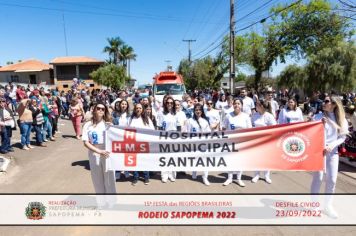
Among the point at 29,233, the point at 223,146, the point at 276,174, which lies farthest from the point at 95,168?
the point at 276,174

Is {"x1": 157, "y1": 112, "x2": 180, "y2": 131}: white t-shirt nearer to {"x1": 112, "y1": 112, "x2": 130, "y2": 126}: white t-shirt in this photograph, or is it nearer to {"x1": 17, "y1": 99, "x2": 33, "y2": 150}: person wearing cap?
{"x1": 112, "y1": 112, "x2": 130, "y2": 126}: white t-shirt

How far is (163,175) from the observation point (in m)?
7.02

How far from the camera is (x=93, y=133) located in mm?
4910

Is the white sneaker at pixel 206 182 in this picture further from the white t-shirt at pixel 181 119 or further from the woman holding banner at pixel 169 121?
the white t-shirt at pixel 181 119

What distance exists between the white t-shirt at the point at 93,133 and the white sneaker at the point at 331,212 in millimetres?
3703

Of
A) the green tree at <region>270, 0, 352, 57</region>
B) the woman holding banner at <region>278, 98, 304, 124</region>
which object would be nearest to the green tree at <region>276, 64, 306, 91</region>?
the green tree at <region>270, 0, 352, 57</region>

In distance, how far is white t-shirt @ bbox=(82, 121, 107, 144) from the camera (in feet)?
16.1

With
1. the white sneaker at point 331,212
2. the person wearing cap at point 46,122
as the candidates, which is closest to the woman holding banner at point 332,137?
the white sneaker at point 331,212

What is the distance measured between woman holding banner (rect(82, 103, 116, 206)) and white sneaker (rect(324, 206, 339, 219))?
3416 millimetres

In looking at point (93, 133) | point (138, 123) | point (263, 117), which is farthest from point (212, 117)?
point (93, 133)

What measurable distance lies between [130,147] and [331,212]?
11.0ft

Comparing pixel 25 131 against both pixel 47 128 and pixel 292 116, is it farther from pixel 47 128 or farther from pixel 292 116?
pixel 292 116

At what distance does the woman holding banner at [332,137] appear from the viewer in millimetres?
4930

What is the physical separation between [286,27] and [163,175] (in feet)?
113
